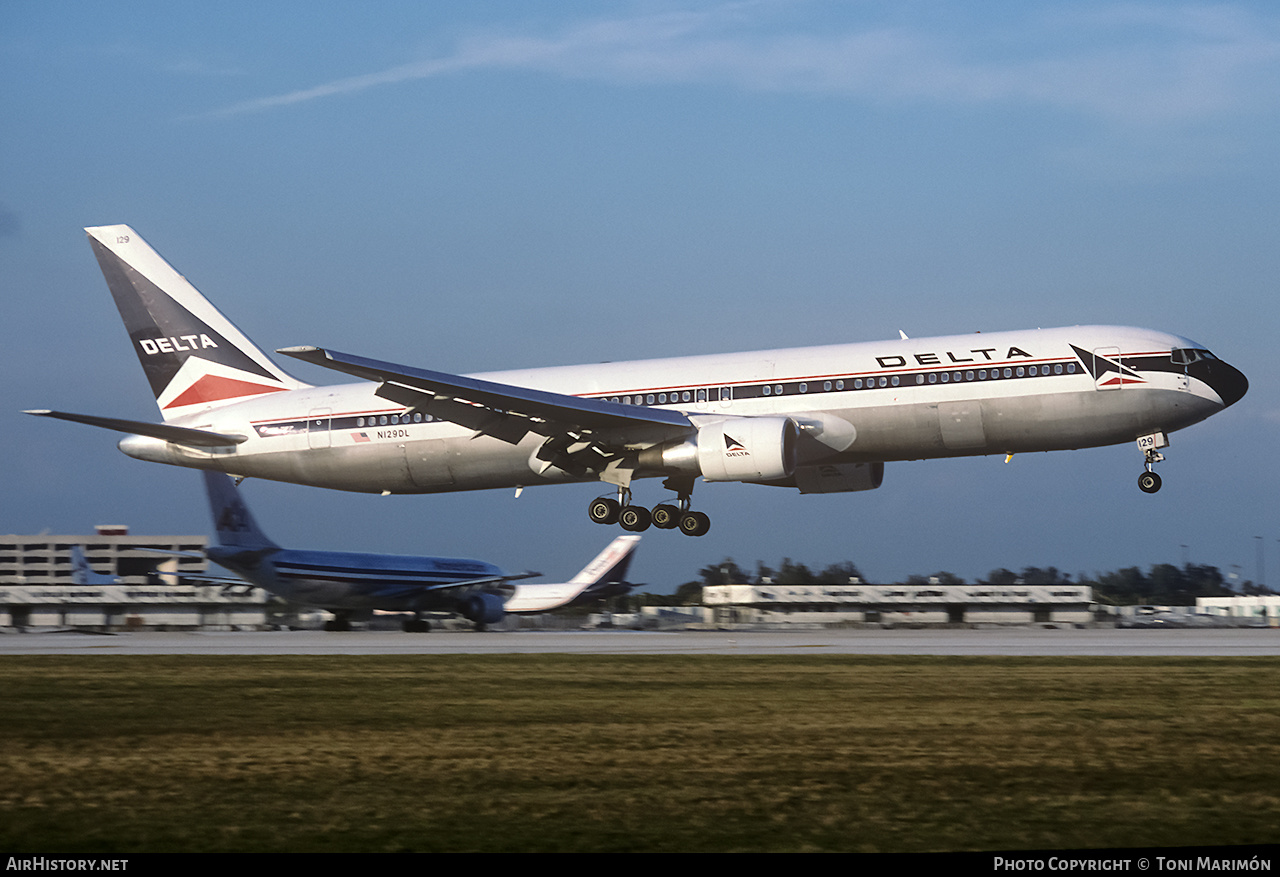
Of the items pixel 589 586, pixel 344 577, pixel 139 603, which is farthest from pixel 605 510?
pixel 139 603

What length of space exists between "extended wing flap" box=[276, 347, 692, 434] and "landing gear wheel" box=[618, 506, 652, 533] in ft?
10.0

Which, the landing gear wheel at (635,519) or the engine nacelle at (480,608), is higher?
the landing gear wheel at (635,519)

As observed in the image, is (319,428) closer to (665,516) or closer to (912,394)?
(665,516)

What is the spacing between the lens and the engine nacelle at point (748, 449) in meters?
32.2

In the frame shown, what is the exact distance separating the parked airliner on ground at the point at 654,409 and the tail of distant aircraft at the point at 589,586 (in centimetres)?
3354

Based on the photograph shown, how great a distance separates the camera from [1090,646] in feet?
125

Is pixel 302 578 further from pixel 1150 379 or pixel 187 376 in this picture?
pixel 1150 379

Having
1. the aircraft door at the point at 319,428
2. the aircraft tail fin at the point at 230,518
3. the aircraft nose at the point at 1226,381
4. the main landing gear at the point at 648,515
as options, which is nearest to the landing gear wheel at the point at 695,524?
the main landing gear at the point at 648,515

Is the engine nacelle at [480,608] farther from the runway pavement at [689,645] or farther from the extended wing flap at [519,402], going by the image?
the extended wing flap at [519,402]

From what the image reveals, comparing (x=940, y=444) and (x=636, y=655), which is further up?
(x=940, y=444)

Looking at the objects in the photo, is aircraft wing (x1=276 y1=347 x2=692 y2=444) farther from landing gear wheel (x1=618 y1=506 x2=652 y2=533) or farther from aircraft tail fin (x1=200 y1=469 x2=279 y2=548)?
aircraft tail fin (x1=200 y1=469 x2=279 y2=548)

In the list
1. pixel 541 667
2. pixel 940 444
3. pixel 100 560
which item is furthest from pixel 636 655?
pixel 100 560

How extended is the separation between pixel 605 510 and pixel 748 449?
5.81m

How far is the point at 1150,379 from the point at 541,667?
15588 millimetres
